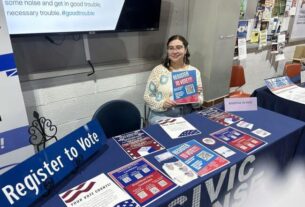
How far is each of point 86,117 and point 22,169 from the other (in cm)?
130

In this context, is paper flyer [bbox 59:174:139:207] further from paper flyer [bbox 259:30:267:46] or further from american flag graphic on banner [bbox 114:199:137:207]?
paper flyer [bbox 259:30:267:46]

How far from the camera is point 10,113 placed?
143 centimetres

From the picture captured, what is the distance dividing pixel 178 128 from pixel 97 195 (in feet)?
2.27

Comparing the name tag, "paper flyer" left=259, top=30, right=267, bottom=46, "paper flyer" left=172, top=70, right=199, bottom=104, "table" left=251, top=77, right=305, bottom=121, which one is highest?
"paper flyer" left=259, top=30, right=267, bottom=46

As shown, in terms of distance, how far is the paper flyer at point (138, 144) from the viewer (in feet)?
3.99

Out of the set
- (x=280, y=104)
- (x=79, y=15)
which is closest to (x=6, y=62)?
(x=79, y=15)

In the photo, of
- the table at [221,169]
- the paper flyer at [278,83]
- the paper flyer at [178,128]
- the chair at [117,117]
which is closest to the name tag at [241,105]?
the table at [221,169]

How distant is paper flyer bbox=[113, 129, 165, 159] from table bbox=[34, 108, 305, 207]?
0.03m

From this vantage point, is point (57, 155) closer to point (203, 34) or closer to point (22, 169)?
point (22, 169)

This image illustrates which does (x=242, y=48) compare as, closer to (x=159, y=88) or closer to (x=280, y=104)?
(x=280, y=104)

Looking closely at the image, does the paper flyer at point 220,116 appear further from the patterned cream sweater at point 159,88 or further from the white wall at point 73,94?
the white wall at point 73,94

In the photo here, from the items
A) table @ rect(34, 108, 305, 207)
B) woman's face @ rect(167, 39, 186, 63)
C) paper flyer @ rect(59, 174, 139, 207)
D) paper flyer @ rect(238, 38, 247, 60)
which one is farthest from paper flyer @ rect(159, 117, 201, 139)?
paper flyer @ rect(238, 38, 247, 60)

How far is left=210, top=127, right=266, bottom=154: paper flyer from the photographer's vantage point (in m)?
1.25

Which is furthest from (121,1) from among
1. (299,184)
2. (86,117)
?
(299,184)
